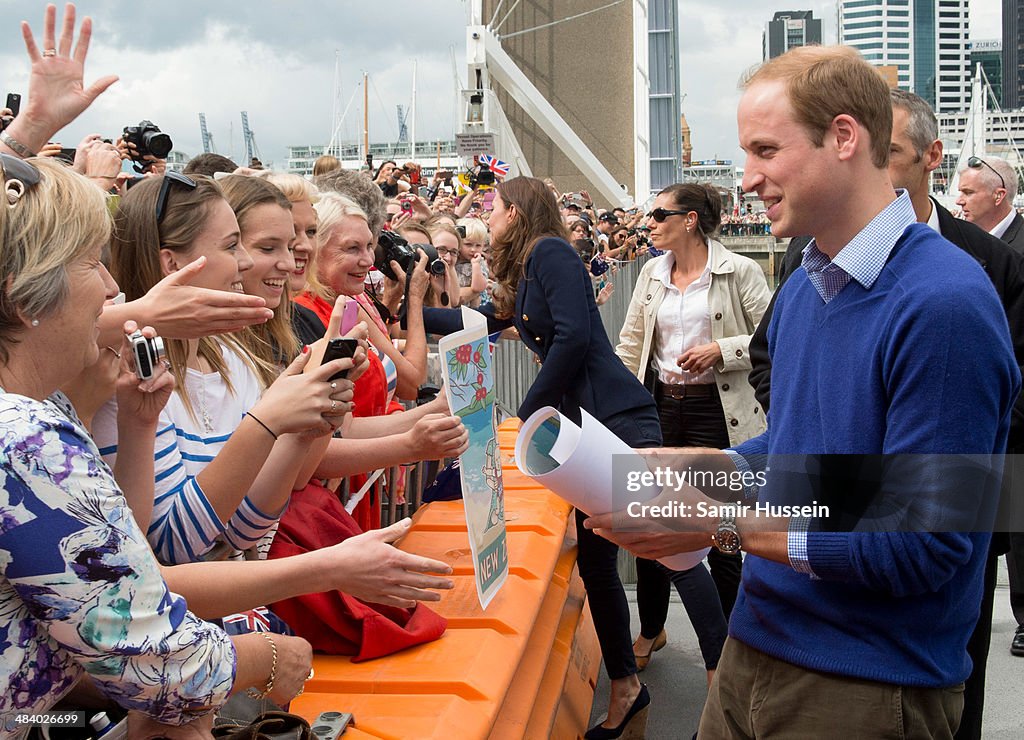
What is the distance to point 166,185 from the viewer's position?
2697 millimetres

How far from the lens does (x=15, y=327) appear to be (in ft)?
5.43

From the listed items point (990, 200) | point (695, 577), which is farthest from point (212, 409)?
point (990, 200)

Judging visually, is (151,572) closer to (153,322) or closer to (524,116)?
(153,322)

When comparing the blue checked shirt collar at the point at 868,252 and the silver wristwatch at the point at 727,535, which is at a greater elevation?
the blue checked shirt collar at the point at 868,252

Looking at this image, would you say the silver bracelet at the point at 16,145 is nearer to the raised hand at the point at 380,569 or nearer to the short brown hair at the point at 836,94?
the raised hand at the point at 380,569

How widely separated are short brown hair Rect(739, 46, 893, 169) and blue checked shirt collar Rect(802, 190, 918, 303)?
118 millimetres

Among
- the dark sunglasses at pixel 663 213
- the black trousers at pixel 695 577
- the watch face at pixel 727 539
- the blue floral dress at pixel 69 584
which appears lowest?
the black trousers at pixel 695 577

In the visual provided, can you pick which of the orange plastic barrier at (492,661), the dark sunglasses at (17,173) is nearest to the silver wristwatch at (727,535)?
the orange plastic barrier at (492,661)

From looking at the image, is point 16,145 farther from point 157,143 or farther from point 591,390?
point 591,390

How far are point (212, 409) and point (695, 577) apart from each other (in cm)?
249

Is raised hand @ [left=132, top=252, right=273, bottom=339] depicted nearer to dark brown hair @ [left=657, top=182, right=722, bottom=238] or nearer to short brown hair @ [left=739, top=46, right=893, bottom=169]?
short brown hair @ [left=739, top=46, right=893, bottom=169]

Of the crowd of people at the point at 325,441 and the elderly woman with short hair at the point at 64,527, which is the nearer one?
the elderly woman with short hair at the point at 64,527

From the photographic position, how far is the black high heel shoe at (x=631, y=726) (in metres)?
4.33

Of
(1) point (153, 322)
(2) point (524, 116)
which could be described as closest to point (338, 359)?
(1) point (153, 322)
